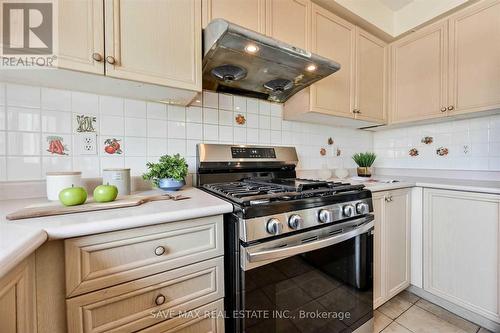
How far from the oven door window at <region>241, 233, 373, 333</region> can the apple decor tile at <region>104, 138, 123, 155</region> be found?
956mm

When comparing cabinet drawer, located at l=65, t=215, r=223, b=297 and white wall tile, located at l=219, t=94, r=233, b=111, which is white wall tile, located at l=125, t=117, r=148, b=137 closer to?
white wall tile, located at l=219, t=94, r=233, b=111

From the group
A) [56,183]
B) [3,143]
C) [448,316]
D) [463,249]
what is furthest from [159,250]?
[448,316]

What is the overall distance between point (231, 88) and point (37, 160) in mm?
1132

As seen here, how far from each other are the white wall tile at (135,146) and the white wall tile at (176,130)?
15 centimetres

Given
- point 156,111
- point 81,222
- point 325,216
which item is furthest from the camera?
point 156,111

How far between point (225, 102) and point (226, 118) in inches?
4.4

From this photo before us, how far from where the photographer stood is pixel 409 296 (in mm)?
1635

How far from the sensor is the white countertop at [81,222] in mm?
462

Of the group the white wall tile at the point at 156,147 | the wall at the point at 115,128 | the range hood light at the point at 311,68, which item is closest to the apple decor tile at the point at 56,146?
the wall at the point at 115,128

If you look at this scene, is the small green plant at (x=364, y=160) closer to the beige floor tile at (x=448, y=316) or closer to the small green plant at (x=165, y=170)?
the beige floor tile at (x=448, y=316)

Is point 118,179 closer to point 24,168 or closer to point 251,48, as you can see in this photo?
point 24,168

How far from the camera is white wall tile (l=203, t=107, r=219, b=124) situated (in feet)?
4.73

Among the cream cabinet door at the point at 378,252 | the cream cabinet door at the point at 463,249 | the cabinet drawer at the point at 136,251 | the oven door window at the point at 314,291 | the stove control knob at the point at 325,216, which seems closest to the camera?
the cabinet drawer at the point at 136,251
